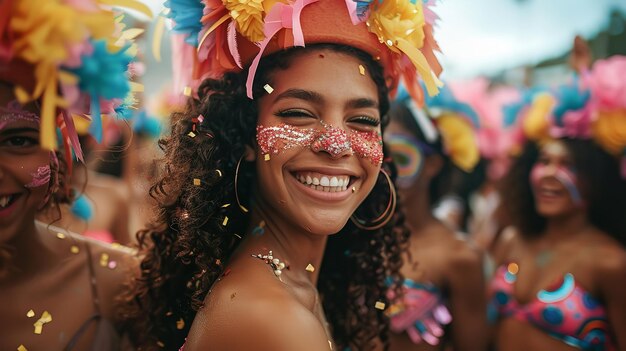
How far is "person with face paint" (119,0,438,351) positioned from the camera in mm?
2139

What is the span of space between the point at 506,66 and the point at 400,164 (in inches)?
373

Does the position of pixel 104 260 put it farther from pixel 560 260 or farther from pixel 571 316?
pixel 560 260

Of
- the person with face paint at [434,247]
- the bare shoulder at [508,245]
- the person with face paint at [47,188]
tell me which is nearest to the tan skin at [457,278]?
the person with face paint at [434,247]

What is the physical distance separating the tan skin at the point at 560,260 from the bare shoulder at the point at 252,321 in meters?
2.48

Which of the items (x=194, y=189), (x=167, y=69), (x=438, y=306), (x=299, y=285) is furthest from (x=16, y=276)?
(x=167, y=69)

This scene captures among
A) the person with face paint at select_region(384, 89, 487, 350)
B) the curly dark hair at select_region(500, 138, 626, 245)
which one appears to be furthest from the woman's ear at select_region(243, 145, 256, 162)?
the curly dark hair at select_region(500, 138, 626, 245)

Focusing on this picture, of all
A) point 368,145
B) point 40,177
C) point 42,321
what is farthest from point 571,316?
point 40,177

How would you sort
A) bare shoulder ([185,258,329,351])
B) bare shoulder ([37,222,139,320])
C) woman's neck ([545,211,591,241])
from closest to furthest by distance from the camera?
1. bare shoulder ([185,258,329,351])
2. bare shoulder ([37,222,139,320])
3. woman's neck ([545,211,591,241])

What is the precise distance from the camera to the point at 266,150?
2162 millimetres

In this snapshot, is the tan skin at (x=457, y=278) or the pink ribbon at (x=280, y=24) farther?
the tan skin at (x=457, y=278)

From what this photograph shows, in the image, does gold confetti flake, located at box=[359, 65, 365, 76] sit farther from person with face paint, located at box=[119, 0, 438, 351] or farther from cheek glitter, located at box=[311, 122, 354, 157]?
cheek glitter, located at box=[311, 122, 354, 157]

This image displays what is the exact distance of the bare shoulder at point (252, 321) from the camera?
5.92ft

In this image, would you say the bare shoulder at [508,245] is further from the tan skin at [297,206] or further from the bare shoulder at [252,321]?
the bare shoulder at [252,321]

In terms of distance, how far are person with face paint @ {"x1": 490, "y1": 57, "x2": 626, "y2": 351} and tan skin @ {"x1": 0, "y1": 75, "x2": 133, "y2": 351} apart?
103 inches
